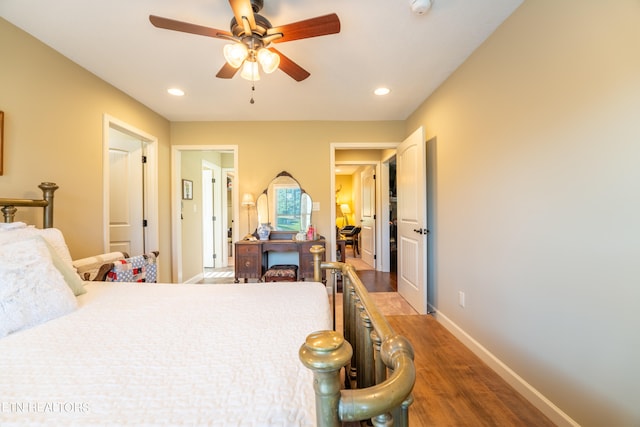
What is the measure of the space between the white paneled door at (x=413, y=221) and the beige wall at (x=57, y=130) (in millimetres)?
3107

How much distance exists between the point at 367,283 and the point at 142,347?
357cm

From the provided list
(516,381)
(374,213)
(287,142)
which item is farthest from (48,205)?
(374,213)

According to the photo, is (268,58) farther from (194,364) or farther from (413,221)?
(413,221)

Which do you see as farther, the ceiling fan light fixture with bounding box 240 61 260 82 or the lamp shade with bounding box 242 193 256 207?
the lamp shade with bounding box 242 193 256 207

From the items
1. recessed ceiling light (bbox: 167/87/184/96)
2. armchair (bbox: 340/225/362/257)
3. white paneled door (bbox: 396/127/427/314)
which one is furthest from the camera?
armchair (bbox: 340/225/362/257)

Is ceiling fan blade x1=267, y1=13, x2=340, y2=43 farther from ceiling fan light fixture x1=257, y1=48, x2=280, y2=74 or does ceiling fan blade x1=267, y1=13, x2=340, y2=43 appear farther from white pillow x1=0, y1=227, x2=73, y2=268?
white pillow x1=0, y1=227, x2=73, y2=268

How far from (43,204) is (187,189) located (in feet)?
7.35

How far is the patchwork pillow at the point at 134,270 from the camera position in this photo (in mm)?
1918

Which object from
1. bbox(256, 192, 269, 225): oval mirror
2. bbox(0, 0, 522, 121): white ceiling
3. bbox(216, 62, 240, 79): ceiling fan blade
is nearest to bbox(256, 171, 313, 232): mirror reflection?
bbox(256, 192, 269, 225): oval mirror

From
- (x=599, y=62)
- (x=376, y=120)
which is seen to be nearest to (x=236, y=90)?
(x=376, y=120)

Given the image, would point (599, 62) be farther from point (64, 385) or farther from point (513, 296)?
point (64, 385)

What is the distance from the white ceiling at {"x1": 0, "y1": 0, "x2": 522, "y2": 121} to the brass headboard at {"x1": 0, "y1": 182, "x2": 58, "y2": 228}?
1082mm

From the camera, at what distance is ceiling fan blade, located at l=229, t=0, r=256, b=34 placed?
1277mm

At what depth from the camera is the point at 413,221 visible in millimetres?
2965
